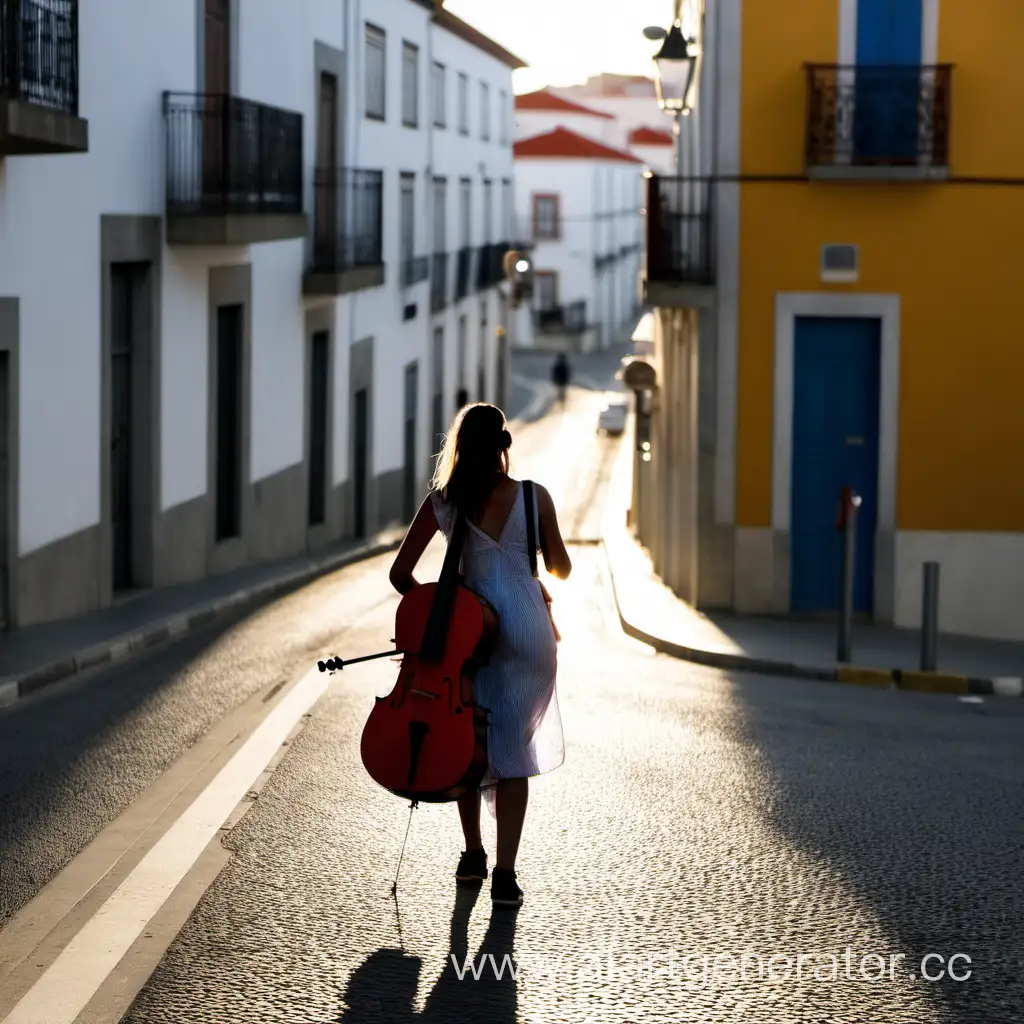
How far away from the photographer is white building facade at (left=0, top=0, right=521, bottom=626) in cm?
1291

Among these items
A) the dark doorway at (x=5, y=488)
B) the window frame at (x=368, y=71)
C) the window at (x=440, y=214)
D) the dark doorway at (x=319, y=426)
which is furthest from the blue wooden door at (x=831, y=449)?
the window at (x=440, y=214)

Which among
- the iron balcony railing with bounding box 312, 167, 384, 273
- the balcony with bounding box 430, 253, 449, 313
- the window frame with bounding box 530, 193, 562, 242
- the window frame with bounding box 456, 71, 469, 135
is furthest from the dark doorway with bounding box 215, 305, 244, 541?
the window frame with bounding box 530, 193, 562, 242

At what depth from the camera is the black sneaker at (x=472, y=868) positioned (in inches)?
231

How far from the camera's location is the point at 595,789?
7391 mm

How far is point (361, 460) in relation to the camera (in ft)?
89.7

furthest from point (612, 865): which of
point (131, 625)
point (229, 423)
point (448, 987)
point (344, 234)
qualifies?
point (344, 234)

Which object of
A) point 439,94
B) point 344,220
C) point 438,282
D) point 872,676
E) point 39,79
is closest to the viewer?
point 39,79

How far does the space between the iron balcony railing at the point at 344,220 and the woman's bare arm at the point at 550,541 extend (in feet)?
54.9

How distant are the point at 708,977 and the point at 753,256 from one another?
11361 mm

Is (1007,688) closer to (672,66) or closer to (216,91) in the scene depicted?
(672,66)

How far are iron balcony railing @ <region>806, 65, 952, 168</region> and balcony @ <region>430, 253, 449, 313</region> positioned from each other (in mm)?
18829

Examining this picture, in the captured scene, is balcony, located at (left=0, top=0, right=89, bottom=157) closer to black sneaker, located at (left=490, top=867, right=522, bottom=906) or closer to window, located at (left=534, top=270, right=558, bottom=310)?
black sneaker, located at (left=490, top=867, right=522, bottom=906)

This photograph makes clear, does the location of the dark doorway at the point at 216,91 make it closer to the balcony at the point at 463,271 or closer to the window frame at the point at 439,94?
the window frame at the point at 439,94

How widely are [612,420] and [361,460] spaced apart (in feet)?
84.8
